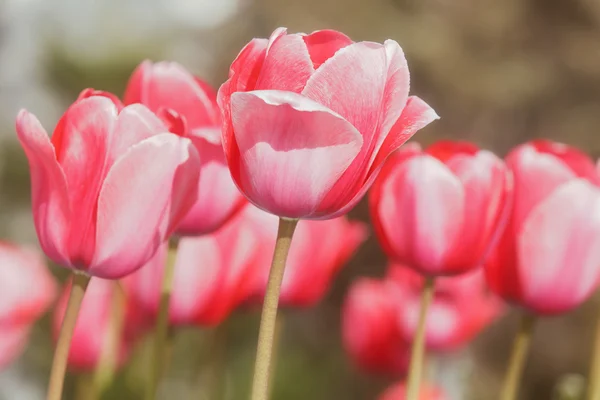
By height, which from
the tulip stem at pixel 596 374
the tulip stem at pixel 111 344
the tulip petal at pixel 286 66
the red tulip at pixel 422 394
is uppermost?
the tulip petal at pixel 286 66

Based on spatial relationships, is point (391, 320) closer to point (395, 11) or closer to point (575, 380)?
point (575, 380)

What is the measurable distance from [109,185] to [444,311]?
0.48m

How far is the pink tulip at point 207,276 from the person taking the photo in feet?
1.72

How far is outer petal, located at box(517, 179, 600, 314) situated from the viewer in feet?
1.45

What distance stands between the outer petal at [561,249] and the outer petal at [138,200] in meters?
0.20

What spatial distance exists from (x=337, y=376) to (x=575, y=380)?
633 mm

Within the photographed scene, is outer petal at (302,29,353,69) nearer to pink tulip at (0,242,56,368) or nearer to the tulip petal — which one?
the tulip petal

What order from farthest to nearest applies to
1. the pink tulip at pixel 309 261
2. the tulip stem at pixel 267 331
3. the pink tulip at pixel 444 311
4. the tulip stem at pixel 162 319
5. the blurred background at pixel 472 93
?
the blurred background at pixel 472 93 < the pink tulip at pixel 444 311 < the pink tulip at pixel 309 261 < the tulip stem at pixel 162 319 < the tulip stem at pixel 267 331

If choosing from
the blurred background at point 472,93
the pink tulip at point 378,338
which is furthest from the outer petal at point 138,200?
the blurred background at point 472,93

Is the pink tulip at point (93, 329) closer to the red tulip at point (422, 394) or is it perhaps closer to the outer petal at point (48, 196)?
the red tulip at point (422, 394)

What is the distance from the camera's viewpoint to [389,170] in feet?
1.45

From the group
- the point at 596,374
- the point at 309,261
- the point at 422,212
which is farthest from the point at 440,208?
the point at 309,261

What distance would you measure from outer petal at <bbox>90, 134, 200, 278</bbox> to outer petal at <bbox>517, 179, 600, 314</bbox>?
0.20 meters

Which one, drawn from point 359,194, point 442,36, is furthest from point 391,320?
point 442,36
